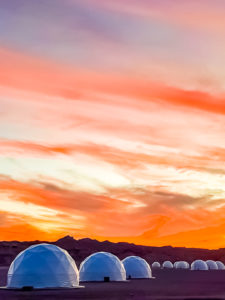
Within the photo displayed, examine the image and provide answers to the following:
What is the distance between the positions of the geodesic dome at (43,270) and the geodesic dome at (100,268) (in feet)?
32.7

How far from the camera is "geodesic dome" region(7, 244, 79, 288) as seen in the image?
136ft

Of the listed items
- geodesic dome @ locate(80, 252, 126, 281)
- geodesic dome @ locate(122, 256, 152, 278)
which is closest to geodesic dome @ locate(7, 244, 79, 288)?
geodesic dome @ locate(80, 252, 126, 281)

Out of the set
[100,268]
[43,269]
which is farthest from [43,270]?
[100,268]

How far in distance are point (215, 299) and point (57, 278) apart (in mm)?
14017

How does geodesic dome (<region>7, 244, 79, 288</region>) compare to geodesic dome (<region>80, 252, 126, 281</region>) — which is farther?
geodesic dome (<region>80, 252, 126, 281</region>)

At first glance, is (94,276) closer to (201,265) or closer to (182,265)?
(201,265)

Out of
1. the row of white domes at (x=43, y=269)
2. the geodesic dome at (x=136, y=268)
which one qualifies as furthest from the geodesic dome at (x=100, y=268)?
the geodesic dome at (x=136, y=268)

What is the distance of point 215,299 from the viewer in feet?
103

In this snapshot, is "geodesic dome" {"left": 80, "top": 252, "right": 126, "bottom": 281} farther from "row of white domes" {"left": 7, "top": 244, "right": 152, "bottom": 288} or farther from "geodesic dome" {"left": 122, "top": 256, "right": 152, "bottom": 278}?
"geodesic dome" {"left": 122, "top": 256, "right": 152, "bottom": 278}

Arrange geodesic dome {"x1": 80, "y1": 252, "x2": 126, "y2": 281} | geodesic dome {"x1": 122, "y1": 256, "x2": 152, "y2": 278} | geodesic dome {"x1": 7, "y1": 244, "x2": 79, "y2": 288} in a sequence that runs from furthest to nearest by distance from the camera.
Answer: geodesic dome {"x1": 122, "y1": 256, "x2": 152, "y2": 278} → geodesic dome {"x1": 80, "y1": 252, "x2": 126, "y2": 281} → geodesic dome {"x1": 7, "y1": 244, "x2": 79, "y2": 288}

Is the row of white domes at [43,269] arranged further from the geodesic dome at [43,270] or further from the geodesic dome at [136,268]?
the geodesic dome at [136,268]

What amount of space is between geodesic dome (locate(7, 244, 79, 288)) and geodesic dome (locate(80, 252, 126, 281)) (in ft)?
32.7

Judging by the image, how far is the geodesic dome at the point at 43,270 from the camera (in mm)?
41344

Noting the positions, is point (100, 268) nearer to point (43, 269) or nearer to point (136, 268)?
point (43, 269)
